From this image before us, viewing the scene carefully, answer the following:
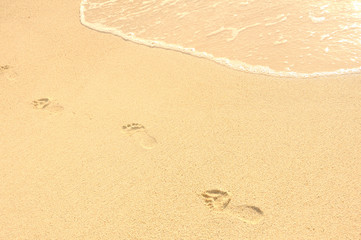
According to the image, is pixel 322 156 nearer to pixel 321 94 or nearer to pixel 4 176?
pixel 321 94

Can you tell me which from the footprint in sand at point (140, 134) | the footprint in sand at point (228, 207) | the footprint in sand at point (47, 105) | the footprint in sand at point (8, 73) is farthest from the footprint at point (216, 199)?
the footprint in sand at point (8, 73)

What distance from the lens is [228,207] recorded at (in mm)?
2377

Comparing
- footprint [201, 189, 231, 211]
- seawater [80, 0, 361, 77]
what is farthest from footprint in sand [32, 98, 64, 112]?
footprint [201, 189, 231, 211]

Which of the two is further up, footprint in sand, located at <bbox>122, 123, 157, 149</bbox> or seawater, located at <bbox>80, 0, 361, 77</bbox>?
seawater, located at <bbox>80, 0, 361, 77</bbox>

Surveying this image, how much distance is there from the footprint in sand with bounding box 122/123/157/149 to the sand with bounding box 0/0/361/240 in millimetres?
13

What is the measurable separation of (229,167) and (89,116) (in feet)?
4.50

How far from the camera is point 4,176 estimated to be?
264 centimetres

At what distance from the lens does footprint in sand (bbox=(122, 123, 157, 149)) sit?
113 inches

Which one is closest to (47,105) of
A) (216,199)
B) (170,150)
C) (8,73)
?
(8,73)

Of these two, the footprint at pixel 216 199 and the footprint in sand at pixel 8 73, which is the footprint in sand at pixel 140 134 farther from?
the footprint in sand at pixel 8 73

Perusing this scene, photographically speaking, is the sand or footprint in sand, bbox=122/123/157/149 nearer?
the sand

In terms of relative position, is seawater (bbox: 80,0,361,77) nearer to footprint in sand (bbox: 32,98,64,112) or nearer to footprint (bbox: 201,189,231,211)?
footprint in sand (bbox: 32,98,64,112)

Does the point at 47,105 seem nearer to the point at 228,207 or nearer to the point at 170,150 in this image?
the point at 170,150

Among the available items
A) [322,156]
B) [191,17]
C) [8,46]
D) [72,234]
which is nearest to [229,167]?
[322,156]
